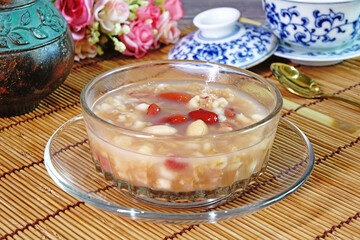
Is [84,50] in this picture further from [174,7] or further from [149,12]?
[174,7]

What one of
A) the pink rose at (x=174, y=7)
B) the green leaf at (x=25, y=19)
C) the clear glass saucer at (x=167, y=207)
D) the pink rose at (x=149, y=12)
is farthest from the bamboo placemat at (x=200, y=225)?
the pink rose at (x=174, y=7)

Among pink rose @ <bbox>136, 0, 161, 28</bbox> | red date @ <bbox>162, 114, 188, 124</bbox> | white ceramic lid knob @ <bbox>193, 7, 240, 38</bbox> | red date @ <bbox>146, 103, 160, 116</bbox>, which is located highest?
red date @ <bbox>162, 114, 188, 124</bbox>

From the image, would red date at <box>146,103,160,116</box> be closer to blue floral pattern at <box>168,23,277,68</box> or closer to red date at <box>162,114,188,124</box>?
red date at <box>162,114,188,124</box>

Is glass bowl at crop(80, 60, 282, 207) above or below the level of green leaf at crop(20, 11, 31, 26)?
below

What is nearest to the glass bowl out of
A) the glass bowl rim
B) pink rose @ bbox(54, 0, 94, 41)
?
the glass bowl rim

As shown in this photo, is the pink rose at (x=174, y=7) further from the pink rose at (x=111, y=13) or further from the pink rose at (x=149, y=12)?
the pink rose at (x=111, y=13)

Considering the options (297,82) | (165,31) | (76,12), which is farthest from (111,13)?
(297,82)

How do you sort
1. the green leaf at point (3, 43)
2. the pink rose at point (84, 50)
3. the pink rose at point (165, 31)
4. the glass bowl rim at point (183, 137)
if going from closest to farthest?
the glass bowl rim at point (183, 137)
the green leaf at point (3, 43)
the pink rose at point (84, 50)
the pink rose at point (165, 31)
